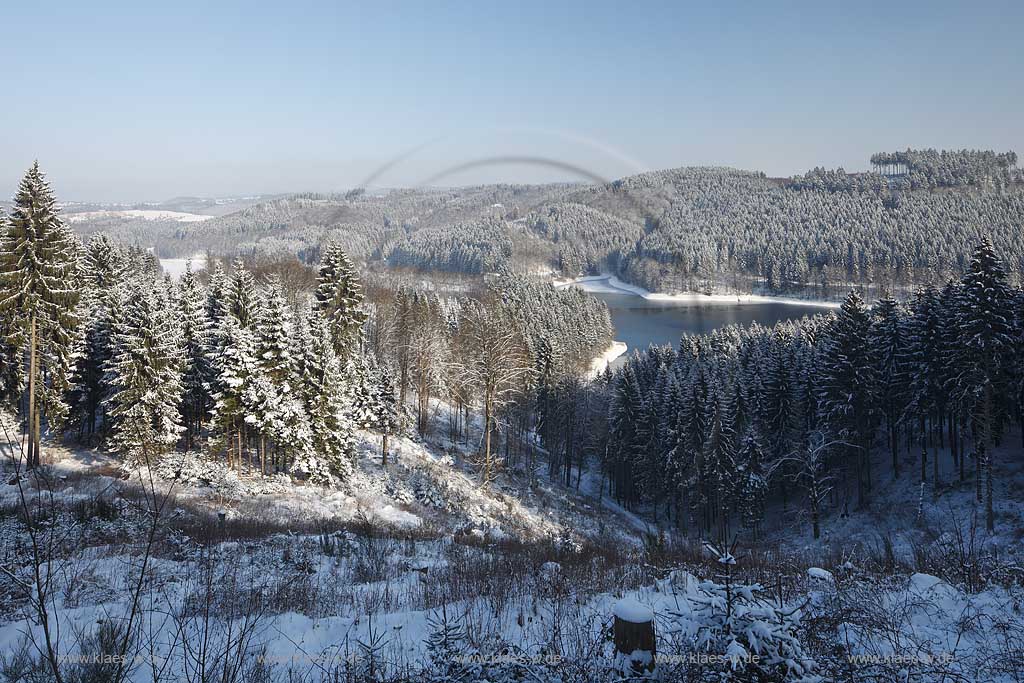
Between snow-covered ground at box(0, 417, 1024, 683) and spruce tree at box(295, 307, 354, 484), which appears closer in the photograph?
snow-covered ground at box(0, 417, 1024, 683)

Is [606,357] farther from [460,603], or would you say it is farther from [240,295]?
[460,603]

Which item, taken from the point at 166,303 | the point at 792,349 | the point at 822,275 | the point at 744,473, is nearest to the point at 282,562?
the point at 166,303

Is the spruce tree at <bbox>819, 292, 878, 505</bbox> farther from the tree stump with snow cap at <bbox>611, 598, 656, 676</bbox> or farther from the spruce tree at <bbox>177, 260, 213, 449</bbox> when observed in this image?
the spruce tree at <bbox>177, 260, 213, 449</bbox>

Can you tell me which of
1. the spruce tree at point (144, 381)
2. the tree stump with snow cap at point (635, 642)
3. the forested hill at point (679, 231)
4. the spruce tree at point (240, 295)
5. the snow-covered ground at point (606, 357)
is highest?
the forested hill at point (679, 231)

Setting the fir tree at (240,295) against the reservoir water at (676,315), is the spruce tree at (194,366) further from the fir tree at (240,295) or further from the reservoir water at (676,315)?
the reservoir water at (676,315)

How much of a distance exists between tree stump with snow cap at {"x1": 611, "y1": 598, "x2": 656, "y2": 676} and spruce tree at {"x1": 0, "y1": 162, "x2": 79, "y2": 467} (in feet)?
72.0

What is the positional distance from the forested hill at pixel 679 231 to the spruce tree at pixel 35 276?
2521 inches

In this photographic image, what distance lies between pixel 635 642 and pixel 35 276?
2388 cm

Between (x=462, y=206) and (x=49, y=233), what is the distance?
159 meters

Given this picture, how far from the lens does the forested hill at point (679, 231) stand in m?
105

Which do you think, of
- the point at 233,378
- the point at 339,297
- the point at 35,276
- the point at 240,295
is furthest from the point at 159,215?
the point at 233,378

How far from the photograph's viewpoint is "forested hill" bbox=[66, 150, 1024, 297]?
344 feet

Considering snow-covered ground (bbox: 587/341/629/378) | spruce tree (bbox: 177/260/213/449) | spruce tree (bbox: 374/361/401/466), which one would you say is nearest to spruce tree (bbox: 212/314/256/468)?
spruce tree (bbox: 177/260/213/449)

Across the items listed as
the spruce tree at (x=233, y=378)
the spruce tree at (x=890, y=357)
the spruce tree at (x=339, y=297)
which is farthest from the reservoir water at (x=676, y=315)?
the spruce tree at (x=233, y=378)
